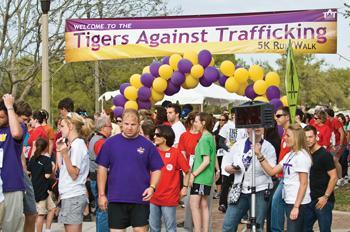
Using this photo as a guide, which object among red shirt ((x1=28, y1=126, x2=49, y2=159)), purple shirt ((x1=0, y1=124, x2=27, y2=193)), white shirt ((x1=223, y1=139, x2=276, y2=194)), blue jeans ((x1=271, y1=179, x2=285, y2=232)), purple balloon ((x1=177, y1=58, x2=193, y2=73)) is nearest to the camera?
purple shirt ((x1=0, y1=124, x2=27, y2=193))

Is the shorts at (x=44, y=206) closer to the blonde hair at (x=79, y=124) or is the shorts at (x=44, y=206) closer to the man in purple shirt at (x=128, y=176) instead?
the blonde hair at (x=79, y=124)

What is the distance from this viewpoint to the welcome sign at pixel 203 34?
52.1ft

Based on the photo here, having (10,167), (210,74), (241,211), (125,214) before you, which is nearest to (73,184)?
(10,167)

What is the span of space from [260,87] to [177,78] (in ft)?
5.35

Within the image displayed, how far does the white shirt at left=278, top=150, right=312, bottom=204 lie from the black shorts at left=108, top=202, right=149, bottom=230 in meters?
1.64

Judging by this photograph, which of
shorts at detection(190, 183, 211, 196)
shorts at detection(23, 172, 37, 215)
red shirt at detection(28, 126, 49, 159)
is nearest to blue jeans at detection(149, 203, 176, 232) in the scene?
shorts at detection(190, 183, 211, 196)

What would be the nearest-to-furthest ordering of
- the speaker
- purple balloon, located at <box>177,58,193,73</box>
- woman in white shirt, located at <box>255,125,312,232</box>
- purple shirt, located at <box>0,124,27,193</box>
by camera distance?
purple shirt, located at <box>0,124,27,193</box> → woman in white shirt, located at <box>255,125,312,232</box> → the speaker → purple balloon, located at <box>177,58,193,73</box>

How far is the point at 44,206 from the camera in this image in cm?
1054

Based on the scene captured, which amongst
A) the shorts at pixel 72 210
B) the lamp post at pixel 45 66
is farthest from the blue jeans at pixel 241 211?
the lamp post at pixel 45 66

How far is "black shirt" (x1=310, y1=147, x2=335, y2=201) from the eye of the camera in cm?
866

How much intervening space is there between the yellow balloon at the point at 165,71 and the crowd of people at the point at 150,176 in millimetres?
3913

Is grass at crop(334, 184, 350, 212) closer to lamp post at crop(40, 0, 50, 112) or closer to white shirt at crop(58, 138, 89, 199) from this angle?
lamp post at crop(40, 0, 50, 112)

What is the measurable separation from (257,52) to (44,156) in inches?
273

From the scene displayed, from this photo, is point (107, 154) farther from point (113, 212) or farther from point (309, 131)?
point (309, 131)
